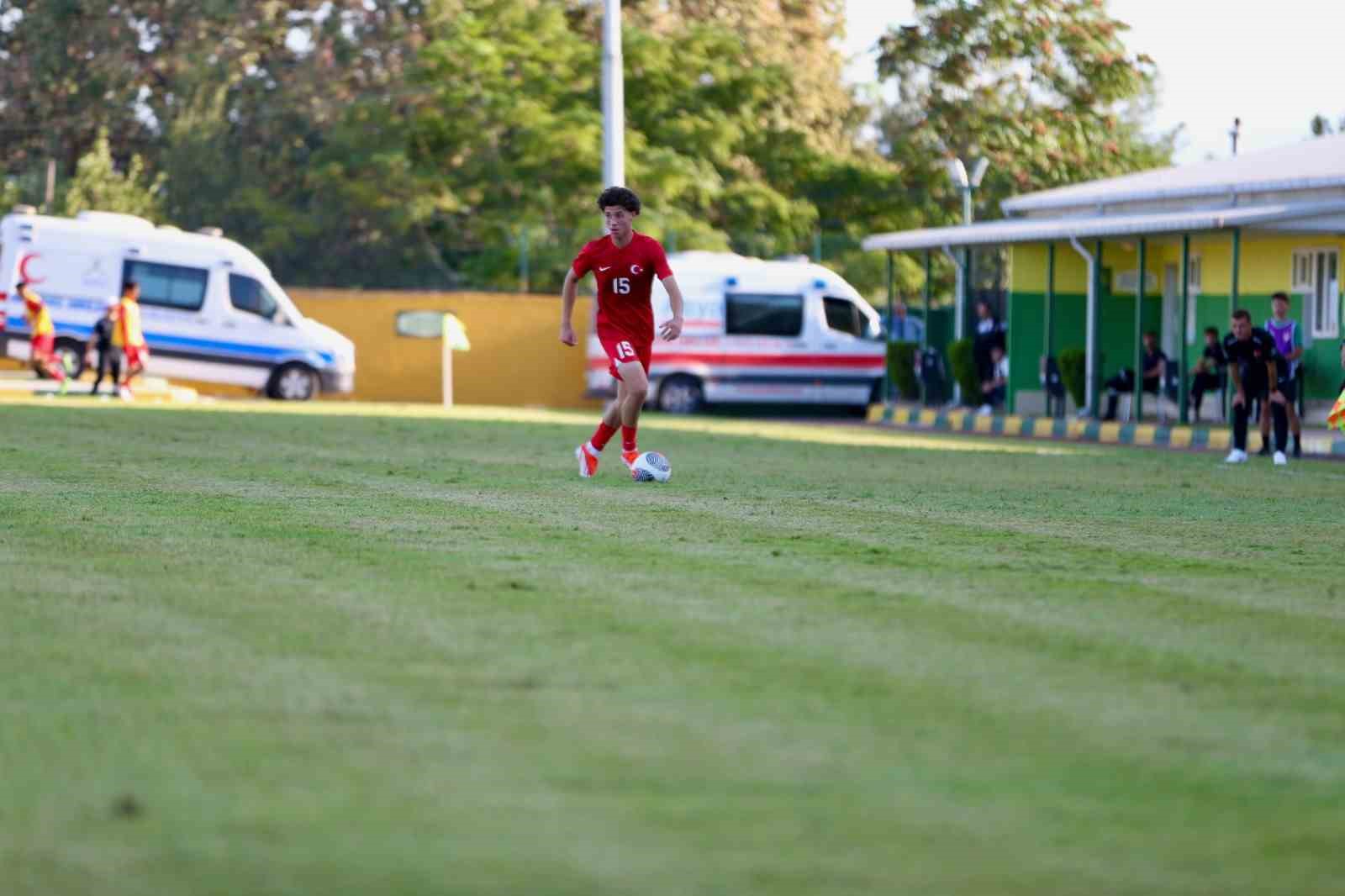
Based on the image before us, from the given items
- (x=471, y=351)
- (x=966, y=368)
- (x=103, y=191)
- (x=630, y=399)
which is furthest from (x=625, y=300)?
(x=103, y=191)

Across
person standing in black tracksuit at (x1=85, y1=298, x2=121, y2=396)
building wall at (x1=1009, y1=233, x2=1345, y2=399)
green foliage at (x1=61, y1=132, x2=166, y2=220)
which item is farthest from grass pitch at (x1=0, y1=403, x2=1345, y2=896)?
green foliage at (x1=61, y1=132, x2=166, y2=220)

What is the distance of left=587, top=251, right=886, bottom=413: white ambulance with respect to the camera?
3650 centimetres

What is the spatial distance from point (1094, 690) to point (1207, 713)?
384 mm

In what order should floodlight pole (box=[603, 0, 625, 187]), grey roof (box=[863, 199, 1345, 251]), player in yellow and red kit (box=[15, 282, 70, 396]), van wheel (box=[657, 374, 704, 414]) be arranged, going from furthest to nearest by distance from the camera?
1. van wheel (box=[657, 374, 704, 414])
2. floodlight pole (box=[603, 0, 625, 187])
3. player in yellow and red kit (box=[15, 282, 70, 396])
4. grey roof (box=[863, 199, 1345, 251])

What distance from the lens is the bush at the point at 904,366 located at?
35.5 m

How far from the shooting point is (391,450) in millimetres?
18781

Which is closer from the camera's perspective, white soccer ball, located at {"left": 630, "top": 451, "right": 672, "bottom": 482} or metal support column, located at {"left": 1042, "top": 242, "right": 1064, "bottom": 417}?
white soccer ball, located at {"left": 630, "top": 451, "right": 672, "bottom": 482}

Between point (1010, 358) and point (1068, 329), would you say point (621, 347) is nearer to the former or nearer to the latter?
point (1010, 358)

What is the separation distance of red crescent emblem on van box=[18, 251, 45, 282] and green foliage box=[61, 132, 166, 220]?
11.4m

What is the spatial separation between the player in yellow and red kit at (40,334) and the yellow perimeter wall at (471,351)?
21.0 ft

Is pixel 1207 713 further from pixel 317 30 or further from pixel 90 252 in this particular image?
pixel 317 30

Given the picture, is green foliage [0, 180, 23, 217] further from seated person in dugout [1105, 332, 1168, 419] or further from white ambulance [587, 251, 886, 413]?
seated person in dugout [1105, 332, 1168, 419]

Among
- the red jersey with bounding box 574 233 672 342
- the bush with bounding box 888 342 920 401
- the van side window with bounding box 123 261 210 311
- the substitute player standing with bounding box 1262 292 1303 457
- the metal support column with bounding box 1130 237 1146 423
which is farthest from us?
the bush with bounding box 888 342 920 401

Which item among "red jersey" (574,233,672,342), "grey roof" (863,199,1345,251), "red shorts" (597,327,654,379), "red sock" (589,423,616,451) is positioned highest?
"grey roof" (863,199,1345,251)
